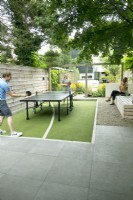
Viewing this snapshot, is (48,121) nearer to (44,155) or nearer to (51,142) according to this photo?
(51,142)

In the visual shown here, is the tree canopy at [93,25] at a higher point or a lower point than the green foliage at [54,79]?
higher

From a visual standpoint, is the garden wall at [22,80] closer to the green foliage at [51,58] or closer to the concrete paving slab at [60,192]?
the green foliage at [51,58]

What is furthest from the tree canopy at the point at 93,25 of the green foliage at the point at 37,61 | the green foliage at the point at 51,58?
the green foliage at the point at 51,58

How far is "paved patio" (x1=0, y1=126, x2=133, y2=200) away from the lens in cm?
203

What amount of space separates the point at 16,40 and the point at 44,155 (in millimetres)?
5747

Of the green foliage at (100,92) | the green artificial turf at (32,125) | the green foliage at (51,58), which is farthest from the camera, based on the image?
the green foliage at (100,92)

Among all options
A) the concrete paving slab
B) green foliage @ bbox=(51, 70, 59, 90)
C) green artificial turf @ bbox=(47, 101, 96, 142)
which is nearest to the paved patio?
the concrete paving slab

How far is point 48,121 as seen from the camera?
5699mm

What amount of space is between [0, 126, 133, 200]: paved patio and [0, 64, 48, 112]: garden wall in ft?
11.2

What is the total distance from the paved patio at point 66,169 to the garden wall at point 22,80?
3402mm

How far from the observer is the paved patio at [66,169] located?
2029 millimetres

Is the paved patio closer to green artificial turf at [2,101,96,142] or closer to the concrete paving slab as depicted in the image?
the concrete paving slab

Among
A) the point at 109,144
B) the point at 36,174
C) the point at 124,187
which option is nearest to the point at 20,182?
the point at 36,174

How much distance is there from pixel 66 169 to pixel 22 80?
19.3ft
